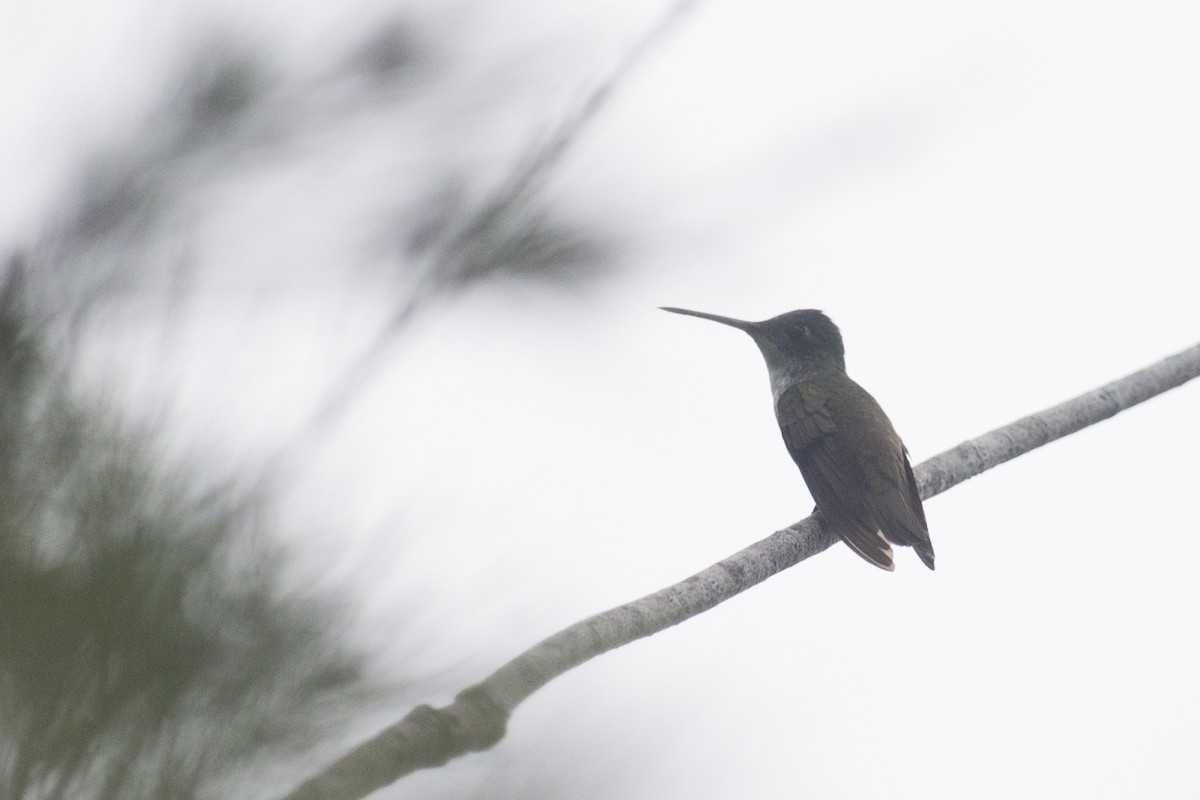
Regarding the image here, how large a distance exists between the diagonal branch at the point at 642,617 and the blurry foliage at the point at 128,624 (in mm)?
136

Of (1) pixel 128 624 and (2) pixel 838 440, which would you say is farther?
(2) pixel 838 440

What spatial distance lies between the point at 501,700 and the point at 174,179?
2.51 feet

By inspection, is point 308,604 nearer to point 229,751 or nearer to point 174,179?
point 229,751

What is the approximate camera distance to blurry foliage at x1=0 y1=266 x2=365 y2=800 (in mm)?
979

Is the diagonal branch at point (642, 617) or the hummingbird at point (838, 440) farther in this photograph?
the hummingbird at point (838, 440)

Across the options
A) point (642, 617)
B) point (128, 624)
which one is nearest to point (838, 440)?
point (642, 617)

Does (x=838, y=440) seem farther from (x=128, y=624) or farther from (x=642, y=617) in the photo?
(x=128, y=624)

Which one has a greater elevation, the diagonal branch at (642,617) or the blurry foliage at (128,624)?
the blurry foliage at (128,624)

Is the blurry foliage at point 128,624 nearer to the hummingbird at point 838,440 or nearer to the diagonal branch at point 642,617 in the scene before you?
the diagonal branch at point 642,617

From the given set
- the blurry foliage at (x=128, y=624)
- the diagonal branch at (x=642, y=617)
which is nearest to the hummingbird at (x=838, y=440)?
the diagonal branch at (x=642, y=617)

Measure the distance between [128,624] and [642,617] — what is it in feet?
2.93

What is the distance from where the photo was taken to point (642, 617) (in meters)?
1.79

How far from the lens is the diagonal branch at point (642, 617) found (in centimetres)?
105

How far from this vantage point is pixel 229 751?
109 centimetres
